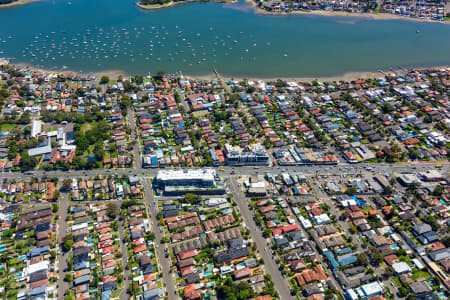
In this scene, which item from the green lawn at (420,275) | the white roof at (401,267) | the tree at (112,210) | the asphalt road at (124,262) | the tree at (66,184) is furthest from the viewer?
the tree at (66,184)

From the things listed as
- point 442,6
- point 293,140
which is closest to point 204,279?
point 293,140

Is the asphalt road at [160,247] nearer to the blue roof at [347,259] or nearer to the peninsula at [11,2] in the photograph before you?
the blue roof at [347,259]

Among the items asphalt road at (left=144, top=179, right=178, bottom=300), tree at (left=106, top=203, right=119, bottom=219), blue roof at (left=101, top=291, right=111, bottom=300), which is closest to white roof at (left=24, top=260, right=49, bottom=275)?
blue roof at (left=101, top=291, right=111, bottom=300)

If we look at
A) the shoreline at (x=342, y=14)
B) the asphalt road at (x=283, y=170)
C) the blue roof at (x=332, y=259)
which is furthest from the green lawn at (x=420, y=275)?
the shoreline at (x=342, y=14)

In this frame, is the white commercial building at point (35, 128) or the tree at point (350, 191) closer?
the tree at point (350, 191)

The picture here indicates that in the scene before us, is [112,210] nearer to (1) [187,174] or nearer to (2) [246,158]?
(1) [187,174]

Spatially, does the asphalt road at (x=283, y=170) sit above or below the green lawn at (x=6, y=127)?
below

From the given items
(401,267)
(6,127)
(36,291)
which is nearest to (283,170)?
(401,267)
